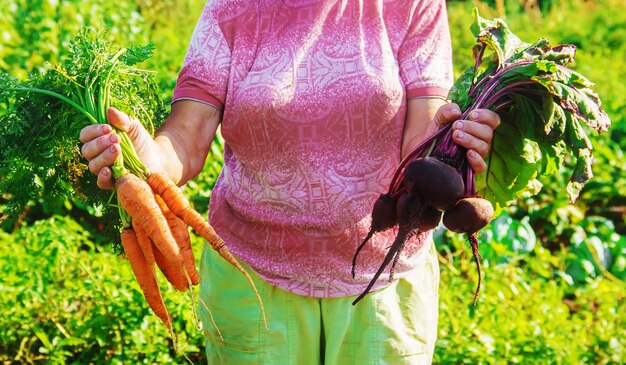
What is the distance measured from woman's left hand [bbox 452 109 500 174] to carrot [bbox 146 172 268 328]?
0.67m

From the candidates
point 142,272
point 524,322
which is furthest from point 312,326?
point 524,322

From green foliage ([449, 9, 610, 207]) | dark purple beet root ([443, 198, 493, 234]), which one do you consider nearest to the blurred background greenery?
dark purple beet root ([443, 198, 493, 234])

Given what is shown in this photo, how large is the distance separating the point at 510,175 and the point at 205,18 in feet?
3.12

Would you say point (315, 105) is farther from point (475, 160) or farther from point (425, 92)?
Result: point (475, 160)

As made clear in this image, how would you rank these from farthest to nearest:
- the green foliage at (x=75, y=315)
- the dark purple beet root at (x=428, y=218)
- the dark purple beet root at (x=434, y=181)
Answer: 1. the green foliage at (x=75, y=315)
2. the dark purple beet root at (x=428, y=218)
3. the dark purple beet root at (x=434, y=181)

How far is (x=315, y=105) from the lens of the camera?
2244 mm

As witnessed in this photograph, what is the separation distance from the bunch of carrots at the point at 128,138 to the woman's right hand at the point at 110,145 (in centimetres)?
3

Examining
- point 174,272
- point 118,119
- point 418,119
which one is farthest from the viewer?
point 174,272

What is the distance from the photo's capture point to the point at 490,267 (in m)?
4.36

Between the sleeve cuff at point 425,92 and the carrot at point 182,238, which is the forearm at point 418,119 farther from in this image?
the carrot at point 182,238

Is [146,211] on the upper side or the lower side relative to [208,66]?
lower

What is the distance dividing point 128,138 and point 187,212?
0.32m

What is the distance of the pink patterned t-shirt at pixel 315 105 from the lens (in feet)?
7.41

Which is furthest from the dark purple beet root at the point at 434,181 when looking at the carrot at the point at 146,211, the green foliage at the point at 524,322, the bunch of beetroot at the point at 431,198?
the green foliage at the point at 524,322
